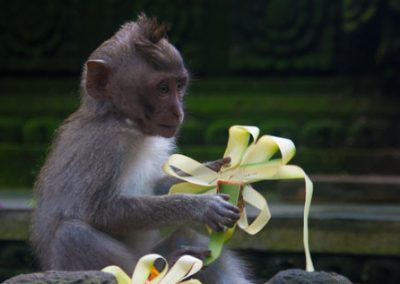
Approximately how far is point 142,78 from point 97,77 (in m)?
0.23

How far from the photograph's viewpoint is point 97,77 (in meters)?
6.70

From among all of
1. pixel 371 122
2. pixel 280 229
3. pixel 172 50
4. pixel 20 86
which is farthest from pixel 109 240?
pixel 20 86

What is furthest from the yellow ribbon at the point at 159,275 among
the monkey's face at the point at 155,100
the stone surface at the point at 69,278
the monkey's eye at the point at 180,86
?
the monkey's eye at the point at 180,86

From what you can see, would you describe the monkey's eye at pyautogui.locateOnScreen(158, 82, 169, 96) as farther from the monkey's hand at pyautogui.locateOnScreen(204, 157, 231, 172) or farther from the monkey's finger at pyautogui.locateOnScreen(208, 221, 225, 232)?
the monkey's finger at pyautogui.locateOnScreen(208, 221, 225, 232)

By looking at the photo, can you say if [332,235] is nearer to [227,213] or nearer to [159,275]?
[227,213]

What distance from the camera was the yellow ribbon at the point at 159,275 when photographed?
5.45 metres

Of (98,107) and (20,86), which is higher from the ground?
(98,107)

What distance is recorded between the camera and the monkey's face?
21.7ft

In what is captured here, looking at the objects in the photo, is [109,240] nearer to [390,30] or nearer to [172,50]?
[172,50]

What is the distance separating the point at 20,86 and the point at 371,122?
3061 mm

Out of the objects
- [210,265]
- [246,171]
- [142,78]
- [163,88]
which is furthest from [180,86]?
[210,265]

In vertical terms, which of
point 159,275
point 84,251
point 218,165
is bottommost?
point 84,251

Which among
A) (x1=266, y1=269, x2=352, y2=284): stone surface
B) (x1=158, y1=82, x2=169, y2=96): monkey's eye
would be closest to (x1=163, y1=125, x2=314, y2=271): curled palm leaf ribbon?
(x1=158, y1=82, x2=169, y2=96): monkey's eye

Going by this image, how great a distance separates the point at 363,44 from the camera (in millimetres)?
11102
